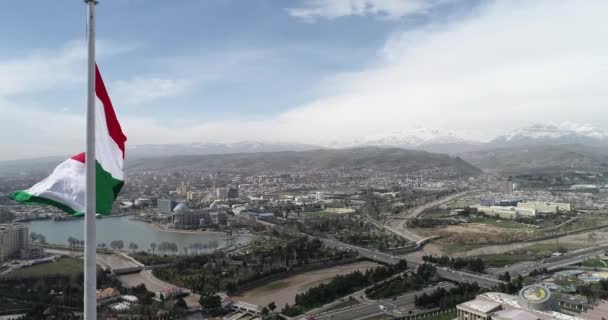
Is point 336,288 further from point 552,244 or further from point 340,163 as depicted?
point 340,163

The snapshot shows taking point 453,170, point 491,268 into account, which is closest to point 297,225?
point 491,268

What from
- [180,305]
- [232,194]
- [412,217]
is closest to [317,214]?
[412,217]

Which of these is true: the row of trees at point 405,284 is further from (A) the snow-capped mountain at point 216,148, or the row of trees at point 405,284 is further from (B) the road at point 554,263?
(A) the snow-capped mountain at point 216,148

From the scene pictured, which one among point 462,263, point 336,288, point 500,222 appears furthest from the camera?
point 500,222

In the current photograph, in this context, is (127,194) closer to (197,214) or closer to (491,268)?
(197,214)

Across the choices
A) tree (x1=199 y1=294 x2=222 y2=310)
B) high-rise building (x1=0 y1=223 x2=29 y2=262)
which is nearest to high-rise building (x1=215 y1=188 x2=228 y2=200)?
high-rise building (x1=0 y1=223 x2=29 y2=262)

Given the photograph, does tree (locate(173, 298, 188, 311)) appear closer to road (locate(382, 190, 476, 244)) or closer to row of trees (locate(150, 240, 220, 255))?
row of trees (locate(150, 240, 220, 255))

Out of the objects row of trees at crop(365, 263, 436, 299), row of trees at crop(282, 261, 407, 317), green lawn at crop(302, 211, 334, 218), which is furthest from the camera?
green lawn at crop(302, 211, 334, 218)
